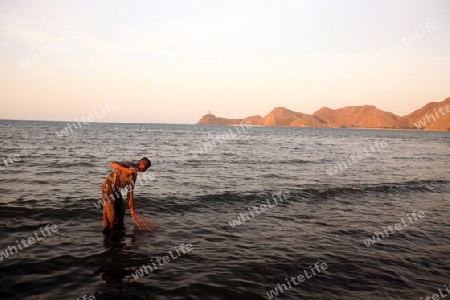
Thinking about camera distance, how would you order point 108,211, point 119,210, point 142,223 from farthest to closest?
1. point 142,223
2. point 119,210
3. point 108,211

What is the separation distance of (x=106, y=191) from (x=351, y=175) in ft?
58.5

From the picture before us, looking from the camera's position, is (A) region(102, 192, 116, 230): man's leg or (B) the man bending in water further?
(A) region(102, 192, 116, 230): man's leg

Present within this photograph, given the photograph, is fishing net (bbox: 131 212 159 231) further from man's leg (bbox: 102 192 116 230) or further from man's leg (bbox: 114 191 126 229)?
man's leg (bbox: 102 192 116 230)

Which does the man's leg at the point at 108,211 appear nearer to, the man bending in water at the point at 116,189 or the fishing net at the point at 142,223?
the man bending in water at the point at 116,189

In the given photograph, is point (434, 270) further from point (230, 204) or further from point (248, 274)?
point (230, 204)

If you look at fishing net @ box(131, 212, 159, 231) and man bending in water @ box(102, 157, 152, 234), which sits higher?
man bending in water @ box(102, 157, 152, 234)

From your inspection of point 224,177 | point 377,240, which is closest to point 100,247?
point 377,240

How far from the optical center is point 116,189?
8.23 metres

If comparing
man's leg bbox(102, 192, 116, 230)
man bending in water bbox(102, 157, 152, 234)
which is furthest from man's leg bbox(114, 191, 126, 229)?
man's leg bbox(102, 192, 116, 230)

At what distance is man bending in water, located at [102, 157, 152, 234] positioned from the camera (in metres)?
8.02

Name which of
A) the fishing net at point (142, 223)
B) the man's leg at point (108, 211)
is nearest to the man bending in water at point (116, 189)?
the man's leg at point (108, 211)

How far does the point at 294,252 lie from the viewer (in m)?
7.60

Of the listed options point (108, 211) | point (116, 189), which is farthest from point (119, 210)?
point (116, 189)

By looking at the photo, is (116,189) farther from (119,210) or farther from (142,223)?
(142,223)
